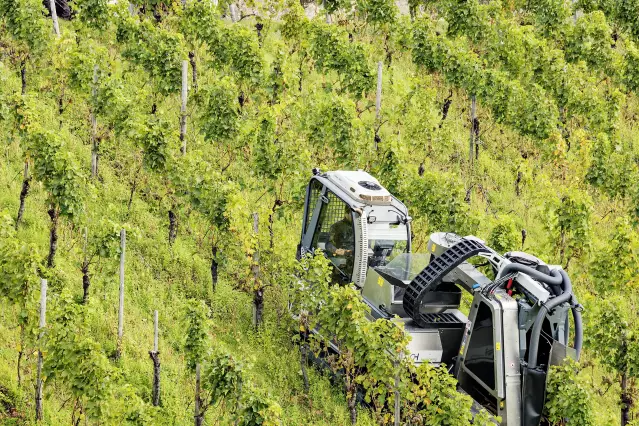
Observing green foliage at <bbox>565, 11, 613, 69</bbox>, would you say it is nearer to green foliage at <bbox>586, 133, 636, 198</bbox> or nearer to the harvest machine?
green foliage at <bbox>586, 133, 636, 198</bbox>

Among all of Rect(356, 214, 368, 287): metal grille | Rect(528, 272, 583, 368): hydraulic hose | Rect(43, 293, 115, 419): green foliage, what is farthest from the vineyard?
Rect(356, 214, 368, 287): metal grille

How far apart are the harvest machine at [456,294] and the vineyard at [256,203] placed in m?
0.41

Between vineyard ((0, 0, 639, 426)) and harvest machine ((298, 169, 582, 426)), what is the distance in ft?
1.34

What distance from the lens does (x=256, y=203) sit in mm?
16312

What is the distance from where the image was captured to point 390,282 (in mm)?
11625

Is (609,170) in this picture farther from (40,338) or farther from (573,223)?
(40,338)

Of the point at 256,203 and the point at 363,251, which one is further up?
the point at 363,251

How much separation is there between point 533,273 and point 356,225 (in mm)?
2943

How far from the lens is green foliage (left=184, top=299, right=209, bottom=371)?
10.2 meters

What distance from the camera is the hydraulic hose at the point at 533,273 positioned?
390 inches

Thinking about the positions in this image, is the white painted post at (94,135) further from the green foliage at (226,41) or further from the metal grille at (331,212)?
the metal grille at (331,212)

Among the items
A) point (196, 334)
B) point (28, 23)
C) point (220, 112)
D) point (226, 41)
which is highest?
point (28, 23)

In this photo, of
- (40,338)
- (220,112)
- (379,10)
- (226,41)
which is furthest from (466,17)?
(40,338)

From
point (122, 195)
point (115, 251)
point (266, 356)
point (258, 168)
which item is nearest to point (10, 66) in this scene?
point (122, 195)
